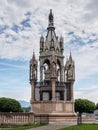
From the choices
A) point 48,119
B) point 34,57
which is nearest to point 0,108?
point 34,57

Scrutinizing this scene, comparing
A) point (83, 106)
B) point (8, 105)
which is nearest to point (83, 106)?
point (83, 106)

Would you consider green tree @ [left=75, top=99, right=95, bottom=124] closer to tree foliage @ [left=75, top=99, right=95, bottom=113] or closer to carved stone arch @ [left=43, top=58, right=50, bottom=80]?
tree foliage @ [left=75, top=99, right=95, bottom=113]

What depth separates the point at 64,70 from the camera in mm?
50781

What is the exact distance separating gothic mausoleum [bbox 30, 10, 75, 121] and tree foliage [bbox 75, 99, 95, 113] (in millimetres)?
50087

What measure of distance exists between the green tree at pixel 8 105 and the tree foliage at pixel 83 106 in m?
17.7

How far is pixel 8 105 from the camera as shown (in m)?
91.8

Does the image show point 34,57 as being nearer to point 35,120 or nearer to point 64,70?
point 64,70

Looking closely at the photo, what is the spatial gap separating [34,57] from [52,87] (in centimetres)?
639

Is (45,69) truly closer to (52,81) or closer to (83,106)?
(52,81)

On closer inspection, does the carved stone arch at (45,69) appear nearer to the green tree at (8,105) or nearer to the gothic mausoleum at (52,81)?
the gothic mausoleum at (52,81)

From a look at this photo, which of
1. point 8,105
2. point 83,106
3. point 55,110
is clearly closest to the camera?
point 55,110

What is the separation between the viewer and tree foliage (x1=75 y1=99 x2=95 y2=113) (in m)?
99.2

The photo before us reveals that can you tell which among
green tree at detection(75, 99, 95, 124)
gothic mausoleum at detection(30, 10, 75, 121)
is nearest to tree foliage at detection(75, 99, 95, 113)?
green tree at detection(75, 99, 95, 124)

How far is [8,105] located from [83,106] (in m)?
22.6
